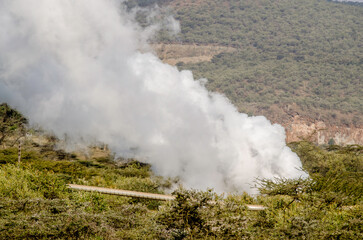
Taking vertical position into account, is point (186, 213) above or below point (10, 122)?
below

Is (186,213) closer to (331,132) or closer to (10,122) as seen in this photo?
(10,122)

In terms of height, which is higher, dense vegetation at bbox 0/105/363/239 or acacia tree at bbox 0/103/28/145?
acacia tree at bbox 0/103/28/145

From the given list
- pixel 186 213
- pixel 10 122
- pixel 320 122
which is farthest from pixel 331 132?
pixel 186 213

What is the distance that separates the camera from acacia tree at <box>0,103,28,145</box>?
156 feet

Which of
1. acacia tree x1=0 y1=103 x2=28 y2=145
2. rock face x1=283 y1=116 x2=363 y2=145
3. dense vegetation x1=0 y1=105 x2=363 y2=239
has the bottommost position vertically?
dense vegetation x1=0 y1=105 x2=363 y2=239

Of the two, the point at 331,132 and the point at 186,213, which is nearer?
the point at 186,213

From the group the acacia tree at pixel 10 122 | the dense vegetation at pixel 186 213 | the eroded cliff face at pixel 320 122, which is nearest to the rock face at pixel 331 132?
the eroded cliff face at pixel 320 122

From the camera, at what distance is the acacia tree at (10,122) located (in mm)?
47656

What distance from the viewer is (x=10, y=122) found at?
5172cm

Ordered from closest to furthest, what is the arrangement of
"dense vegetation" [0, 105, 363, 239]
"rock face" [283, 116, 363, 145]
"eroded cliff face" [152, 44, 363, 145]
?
"dense vegetation" [0, 105, 363, 239]
"rock face" [283, 116, 363, 145]
"eroded cliff face" [152, 44, 363, 145]

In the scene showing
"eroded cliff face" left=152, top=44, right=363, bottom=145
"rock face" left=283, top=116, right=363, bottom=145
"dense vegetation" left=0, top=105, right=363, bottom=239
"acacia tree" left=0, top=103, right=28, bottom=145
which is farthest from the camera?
"eroded cliff face" left=152, top=44, right=363, bottom=145

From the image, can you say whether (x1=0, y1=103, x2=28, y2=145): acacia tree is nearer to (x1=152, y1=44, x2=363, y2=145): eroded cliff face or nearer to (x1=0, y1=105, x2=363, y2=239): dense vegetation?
(x1=0, y1=105, x2=363, y2=239): dense vegetation

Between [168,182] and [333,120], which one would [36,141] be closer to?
[168,182]

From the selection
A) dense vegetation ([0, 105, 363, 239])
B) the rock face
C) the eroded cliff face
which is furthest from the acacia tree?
the rock face
